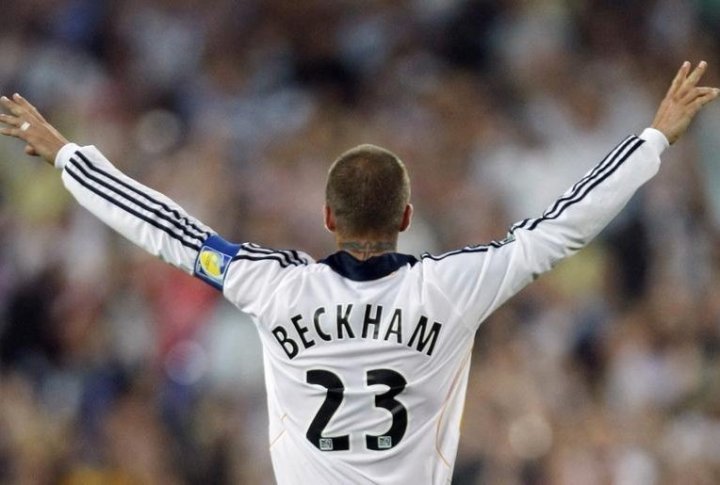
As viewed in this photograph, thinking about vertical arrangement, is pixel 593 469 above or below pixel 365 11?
below

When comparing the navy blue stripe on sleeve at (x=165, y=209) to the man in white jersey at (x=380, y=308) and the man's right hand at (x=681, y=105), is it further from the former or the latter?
the man's right hand at (x=681, y=105)

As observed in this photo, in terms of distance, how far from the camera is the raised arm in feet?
13.4

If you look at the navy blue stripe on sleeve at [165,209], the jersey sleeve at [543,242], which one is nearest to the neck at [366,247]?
the jersey sleeve at [543,242]

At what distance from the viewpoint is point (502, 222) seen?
9.27m

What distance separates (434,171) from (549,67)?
1103 millimetres

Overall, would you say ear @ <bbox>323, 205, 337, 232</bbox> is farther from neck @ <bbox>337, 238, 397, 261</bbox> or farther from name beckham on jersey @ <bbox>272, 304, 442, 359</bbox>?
name beckham on jersey @ <bbox>272, 304, 442, 359</bbox>

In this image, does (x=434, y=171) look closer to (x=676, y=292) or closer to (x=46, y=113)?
(x=676, y=292)

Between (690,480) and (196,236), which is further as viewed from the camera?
(690,480)

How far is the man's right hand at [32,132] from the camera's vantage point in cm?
449

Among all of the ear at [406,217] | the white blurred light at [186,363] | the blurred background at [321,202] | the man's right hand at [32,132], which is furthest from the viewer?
the white blurred light at [186,363]

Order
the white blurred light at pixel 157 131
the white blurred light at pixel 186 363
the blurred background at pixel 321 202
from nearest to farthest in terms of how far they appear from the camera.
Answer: the blurred background at pixel 321 202 < the white blurred light at pixel 186 363 < the white blurred light at pixel 157 131

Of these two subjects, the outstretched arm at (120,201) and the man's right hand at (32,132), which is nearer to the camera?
the outstretched arm at (120,201)

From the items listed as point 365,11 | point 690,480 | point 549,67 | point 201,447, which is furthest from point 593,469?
point 365,11

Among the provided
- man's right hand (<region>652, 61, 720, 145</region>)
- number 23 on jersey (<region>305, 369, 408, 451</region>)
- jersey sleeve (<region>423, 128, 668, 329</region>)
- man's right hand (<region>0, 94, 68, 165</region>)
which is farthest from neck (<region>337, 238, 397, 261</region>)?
man's right hand (<region>0, 94, 68, 165</region>)
